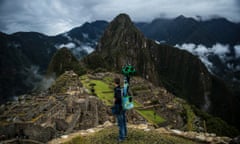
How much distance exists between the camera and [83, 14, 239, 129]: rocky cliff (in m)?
116

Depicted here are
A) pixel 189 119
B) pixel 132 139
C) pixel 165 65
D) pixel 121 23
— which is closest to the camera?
pixel 132 139

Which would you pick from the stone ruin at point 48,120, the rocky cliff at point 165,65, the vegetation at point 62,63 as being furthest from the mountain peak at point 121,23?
the stone ruin at point 48,120

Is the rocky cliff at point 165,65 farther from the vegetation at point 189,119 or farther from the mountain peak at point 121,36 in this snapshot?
the vegetation at point 189,119

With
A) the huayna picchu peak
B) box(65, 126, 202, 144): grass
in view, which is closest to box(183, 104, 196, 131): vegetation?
the huayna picchu peak

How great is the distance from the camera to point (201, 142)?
319 inches

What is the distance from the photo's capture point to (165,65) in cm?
16700

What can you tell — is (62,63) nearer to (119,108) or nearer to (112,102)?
(112,102)

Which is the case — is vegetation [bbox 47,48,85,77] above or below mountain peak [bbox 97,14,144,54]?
below

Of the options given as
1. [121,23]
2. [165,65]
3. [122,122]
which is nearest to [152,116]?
[122,122]

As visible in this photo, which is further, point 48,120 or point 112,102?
point 112,102

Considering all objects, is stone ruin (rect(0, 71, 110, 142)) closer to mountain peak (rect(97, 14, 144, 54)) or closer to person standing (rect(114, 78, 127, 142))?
person standing (rect(114, 78, 127, 142))

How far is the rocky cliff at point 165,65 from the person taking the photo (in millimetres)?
116350

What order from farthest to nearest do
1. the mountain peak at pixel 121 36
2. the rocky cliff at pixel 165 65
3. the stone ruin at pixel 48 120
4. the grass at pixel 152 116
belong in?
the mountain peak at pixel 121 36 → the rocky cliff at pixel 165 65 → the grass at pixel 152 116 → the stone ruin at pixel 48 120

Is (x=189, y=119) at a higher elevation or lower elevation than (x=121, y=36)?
lower
